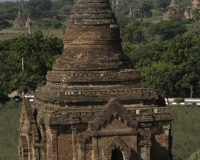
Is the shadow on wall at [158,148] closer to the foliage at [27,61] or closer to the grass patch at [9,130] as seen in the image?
the grass patch at [9,130]

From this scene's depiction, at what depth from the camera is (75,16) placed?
25.1 metres

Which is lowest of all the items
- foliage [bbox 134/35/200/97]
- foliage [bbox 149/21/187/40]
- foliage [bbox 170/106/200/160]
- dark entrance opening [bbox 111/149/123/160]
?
dark entrance opening [bbox 111/149/123/160]

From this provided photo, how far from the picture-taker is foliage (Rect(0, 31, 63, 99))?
59.0 metres

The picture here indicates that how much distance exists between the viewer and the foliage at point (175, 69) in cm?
5756

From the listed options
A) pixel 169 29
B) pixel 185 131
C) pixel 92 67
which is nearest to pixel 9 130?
pixel 185 131

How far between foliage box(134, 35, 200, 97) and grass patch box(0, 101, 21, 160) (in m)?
11.1

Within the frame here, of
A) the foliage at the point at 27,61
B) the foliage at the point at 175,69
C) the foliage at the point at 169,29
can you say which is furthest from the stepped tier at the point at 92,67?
the foliage at the point at 169,29

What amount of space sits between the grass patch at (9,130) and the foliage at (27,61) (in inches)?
207

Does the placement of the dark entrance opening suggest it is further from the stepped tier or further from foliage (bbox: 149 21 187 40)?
foliage (bbox: 149 21 187 40)

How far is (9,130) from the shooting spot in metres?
43.5

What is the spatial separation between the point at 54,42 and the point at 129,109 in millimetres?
43125

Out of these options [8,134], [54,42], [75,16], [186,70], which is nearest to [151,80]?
[186,70]

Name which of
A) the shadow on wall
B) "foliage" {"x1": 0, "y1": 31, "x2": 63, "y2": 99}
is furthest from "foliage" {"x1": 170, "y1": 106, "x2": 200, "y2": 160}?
"foliage" {"x1": 0, "y1": 31, "x2": 63, "y2": 99}

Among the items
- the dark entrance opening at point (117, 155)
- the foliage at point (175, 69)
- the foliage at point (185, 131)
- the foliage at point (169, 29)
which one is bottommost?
the dark entrance opening at point (117, 155)
